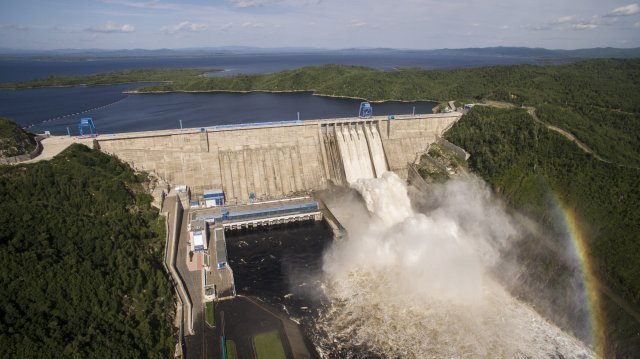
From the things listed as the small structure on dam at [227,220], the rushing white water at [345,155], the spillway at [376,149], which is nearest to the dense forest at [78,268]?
the small structure on dam at [227,220]

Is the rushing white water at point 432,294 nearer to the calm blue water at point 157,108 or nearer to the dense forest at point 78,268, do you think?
the dense forest at point 78,268

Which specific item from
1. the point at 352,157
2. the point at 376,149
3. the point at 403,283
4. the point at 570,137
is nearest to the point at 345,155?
the point at 352,157

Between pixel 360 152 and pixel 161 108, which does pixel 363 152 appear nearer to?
pixel 360 152

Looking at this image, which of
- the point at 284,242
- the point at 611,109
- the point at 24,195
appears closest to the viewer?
the point at 24,195

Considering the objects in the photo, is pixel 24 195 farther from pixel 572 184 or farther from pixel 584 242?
pixel 572 184

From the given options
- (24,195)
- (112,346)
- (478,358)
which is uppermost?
(24,195)

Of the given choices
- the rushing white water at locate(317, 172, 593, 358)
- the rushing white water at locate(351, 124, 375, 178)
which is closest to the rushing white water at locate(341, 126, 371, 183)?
the rushing white water at locate(351, 124, 375, 178)

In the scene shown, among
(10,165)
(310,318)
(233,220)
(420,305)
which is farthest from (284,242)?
(10,165)
